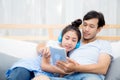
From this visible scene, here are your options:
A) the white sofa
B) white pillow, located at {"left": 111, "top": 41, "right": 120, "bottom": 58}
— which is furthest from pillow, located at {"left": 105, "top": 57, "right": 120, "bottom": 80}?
white pillow, located at {"left": 111, "top": 41, "right": 120, "bottom": 58}

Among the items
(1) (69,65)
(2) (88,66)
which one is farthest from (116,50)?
(1) (69,65)

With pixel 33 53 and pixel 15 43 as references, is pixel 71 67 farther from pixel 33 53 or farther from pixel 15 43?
pixel 15 43

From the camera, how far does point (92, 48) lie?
1880 millimetres

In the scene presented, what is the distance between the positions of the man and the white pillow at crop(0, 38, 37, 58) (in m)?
0.40

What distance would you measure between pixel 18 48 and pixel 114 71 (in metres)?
0.86

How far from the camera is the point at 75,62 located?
1.70 m

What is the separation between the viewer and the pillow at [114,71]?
1732mm

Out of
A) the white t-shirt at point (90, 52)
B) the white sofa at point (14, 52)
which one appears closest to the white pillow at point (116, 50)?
the white sofa at point (14, 52)

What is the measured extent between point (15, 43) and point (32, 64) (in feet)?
1.41

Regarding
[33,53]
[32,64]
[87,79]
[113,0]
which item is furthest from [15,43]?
[113,0]

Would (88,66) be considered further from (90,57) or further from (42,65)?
(42,65)

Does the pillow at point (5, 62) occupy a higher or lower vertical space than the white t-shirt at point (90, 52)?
lower

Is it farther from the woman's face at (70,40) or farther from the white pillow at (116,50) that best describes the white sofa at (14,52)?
the woman's face at (70,40)

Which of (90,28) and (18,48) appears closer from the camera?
(90,28)
